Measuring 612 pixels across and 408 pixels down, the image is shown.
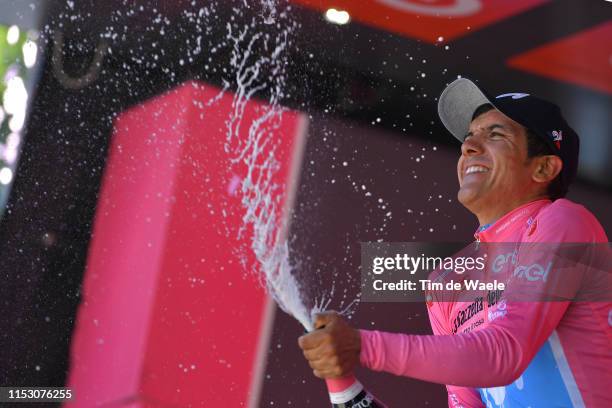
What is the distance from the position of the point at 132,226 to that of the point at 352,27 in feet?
2.81

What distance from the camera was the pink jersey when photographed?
1078mm

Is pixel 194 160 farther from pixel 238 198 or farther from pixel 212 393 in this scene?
pixel 212 393

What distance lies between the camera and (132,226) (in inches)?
88.7

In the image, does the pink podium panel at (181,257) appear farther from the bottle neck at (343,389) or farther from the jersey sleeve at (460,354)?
the jersey sleeve at (460,354)

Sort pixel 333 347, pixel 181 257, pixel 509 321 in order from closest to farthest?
pixel 333 347 → pixel 509 321 → pixel 181 257

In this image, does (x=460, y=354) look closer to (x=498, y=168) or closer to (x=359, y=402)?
(x=359, y=402)

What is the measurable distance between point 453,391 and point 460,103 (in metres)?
0.62

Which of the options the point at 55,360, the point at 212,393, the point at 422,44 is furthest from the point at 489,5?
the point at 55,360

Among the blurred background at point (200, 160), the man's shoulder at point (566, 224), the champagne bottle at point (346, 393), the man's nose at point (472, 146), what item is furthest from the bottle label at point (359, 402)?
the blurred background at point (200, 160)

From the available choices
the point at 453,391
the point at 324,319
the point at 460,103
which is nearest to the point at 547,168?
the point at 460,103

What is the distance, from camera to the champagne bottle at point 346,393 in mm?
1229

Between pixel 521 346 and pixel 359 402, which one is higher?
pixel 521 346

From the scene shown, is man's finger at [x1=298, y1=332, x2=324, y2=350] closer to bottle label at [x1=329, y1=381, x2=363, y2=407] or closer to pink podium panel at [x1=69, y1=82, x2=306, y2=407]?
bottle label at [x1=329, y1=381, x2=363, y2=407]

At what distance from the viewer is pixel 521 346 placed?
113 centimetres
